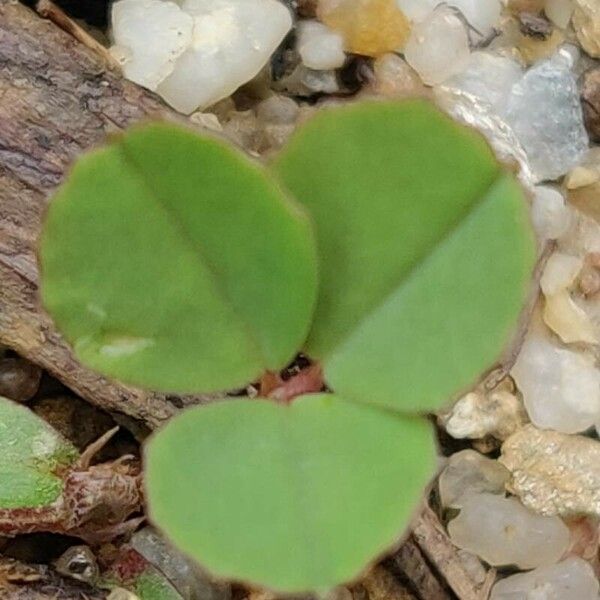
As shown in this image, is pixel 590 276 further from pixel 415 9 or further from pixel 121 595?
pixel 121 595

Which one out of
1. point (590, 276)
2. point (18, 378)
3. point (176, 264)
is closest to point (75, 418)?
point (18, 378)

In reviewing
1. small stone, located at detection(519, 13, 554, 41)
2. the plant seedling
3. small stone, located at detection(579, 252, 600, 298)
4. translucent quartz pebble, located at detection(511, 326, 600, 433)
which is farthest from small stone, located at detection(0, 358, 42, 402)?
small stone, located at detection(519, 13, 554, 41)

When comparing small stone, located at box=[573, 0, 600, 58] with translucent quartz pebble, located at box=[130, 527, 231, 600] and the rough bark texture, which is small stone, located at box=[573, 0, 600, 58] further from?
translucent quartz pebble, located at box=[130, 527, 231, 600]

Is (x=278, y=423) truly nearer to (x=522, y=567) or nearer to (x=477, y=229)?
(x=477, y=229)

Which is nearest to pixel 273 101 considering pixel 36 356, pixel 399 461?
pixel 36 356

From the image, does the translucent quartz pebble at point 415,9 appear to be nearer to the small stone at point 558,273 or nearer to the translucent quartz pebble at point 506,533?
the small stone at point 558,273
